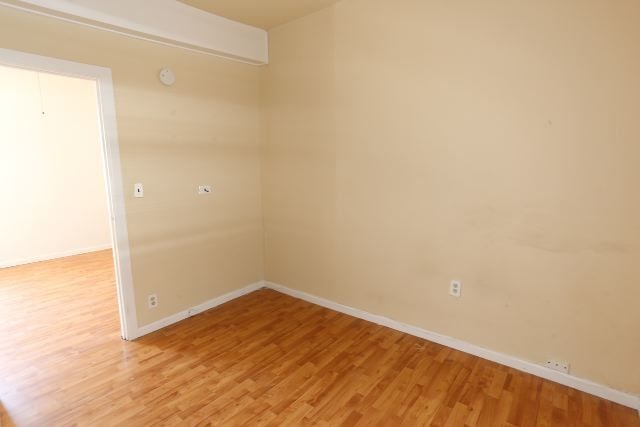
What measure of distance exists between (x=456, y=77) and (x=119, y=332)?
3286mm

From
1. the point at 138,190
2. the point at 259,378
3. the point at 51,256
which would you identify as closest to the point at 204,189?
the point at 138,190

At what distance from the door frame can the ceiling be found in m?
0.91

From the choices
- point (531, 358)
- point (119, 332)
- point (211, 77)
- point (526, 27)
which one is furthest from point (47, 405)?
point (526, 27)

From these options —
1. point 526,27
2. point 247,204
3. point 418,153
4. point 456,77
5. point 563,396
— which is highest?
point 526,27

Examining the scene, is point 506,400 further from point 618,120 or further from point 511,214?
point 618,120

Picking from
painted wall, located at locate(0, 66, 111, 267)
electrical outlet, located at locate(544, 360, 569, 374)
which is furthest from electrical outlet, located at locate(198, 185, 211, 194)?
electrical outlet, located at locate(544, 360, 569, 374)

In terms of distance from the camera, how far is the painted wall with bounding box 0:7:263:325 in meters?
2.38

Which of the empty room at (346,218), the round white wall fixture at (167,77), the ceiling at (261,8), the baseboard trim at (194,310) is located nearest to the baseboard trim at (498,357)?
the empty room at (346,218)

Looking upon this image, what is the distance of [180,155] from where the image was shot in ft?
9.51

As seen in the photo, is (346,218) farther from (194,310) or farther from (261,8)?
(261,8)

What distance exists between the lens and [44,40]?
6.95ft

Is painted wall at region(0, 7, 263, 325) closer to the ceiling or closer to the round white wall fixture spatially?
the round white wall fixture

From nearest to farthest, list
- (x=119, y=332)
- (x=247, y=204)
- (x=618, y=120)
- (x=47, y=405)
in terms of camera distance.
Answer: (x=618, y=120)
(x=47, y=405)
(x=119, y=332)
(x=247, y=204)

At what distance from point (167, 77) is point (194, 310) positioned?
2.06 meters
